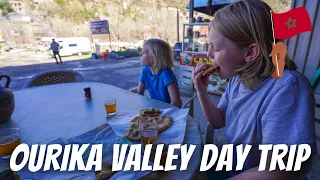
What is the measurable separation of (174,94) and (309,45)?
1.93 metres

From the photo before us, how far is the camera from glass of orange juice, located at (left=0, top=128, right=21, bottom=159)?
2.91 ft

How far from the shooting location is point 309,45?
229 cm

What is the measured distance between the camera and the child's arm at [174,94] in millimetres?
1752

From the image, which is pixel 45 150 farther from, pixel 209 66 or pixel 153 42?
pixel 153 42

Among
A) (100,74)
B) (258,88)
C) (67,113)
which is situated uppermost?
(258,88)

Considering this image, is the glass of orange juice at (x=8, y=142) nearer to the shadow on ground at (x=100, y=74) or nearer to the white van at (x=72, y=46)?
the shadow on ground at (x=100, y=74)

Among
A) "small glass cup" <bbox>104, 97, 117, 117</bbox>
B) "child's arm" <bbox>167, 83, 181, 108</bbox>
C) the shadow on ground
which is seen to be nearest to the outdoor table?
"small glass cup" <bbox>104, 97, 117, 117</bbox>

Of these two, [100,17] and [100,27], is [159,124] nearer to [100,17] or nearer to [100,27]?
[100,27]

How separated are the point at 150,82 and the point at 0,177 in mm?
1562

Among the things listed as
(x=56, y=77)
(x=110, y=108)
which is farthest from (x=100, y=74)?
(x=110, y=108)

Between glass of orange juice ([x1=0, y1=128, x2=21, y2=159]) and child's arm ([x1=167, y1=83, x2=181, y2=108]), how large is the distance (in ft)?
3.94

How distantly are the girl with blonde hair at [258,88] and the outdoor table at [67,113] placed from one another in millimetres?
275

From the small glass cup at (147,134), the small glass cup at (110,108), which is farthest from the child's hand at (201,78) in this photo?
the small glass cup at (110,108)

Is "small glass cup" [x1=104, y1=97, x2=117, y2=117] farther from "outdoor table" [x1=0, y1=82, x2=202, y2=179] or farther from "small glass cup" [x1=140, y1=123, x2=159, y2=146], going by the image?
"small glass cup" [x1=140, y1=123, x2=159, y2=146]
